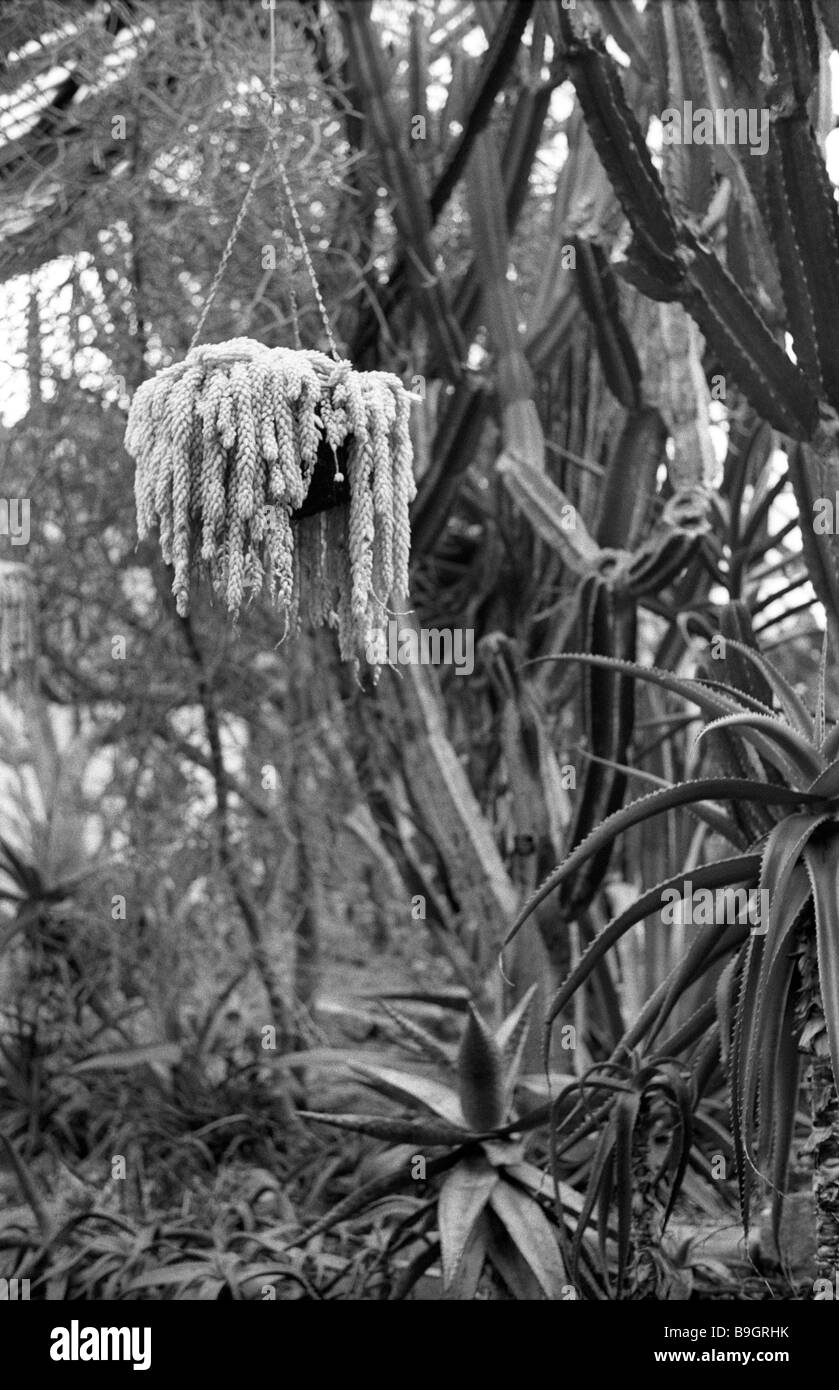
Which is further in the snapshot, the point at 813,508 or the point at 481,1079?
the point at 481,1079

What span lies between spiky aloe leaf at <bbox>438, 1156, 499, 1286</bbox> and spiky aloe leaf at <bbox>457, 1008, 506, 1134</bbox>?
0.08 meters

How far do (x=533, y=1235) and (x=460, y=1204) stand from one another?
0.14m

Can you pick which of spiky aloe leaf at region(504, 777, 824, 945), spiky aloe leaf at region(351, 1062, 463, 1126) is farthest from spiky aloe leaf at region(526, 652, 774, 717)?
spiky aloe leaf at region(351, 1062, 463, 1126)

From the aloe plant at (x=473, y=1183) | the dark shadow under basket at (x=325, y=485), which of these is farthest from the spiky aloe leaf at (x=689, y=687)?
the aloe plant at (x=473, y=1183)

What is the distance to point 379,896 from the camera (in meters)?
4.97

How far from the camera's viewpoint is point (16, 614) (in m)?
4.34

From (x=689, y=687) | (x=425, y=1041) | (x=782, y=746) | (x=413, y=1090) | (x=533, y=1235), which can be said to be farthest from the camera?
(x=425, y=1041)

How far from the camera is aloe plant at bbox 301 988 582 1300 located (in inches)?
110

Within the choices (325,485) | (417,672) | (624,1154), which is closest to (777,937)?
(624,1154)

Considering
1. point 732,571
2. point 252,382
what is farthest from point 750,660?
point 732,571

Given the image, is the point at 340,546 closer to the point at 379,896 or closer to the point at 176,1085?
the point at 176,1085

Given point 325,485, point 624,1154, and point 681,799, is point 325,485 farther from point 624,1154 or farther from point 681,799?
point 624,1154

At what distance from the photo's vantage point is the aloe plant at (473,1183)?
2787mm

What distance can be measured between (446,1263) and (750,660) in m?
1.15
